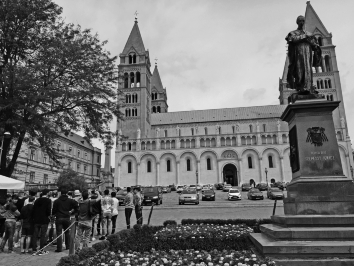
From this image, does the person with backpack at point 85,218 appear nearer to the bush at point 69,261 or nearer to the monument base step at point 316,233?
the bush at point 69,261

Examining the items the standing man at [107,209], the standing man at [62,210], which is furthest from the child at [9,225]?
the standing man at [107,209]

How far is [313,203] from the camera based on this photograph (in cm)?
682

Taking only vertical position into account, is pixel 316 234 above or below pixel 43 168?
below

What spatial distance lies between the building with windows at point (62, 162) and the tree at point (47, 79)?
53.4 ft

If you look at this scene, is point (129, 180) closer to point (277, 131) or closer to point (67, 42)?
point (277, 131)

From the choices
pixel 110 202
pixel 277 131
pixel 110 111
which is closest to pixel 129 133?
pixel 277 131

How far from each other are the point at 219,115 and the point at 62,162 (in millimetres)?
49448

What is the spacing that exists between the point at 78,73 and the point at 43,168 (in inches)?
1676

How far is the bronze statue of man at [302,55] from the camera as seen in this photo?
841cm

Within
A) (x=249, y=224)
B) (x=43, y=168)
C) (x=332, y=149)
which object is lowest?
(x=249, y=224)

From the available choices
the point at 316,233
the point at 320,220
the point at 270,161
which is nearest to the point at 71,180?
the point at 270,161

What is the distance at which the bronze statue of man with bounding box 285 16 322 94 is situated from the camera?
→ 8.41m

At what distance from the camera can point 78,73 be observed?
1598cm

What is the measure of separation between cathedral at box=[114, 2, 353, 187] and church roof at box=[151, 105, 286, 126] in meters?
0.43
